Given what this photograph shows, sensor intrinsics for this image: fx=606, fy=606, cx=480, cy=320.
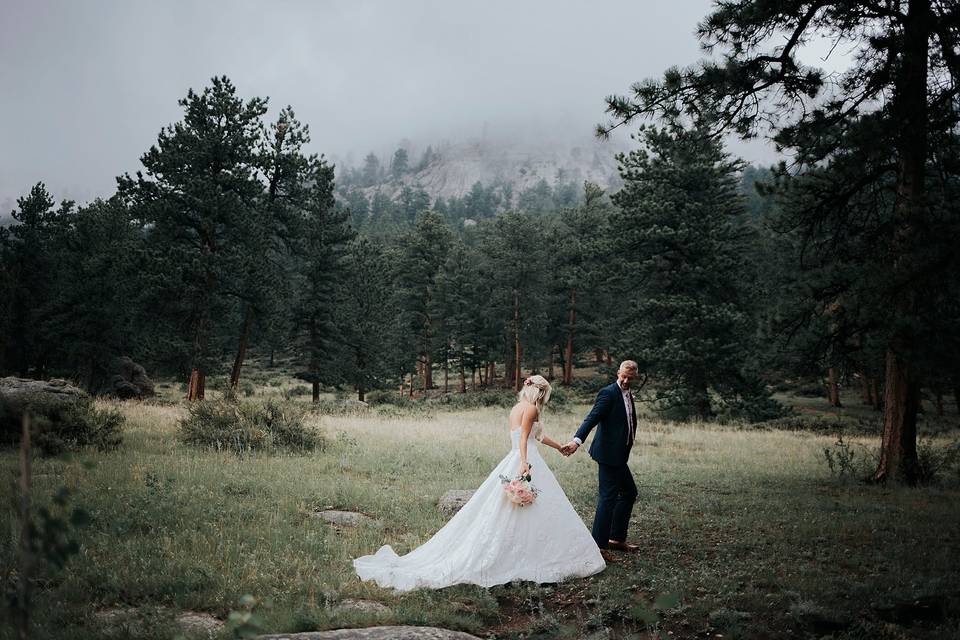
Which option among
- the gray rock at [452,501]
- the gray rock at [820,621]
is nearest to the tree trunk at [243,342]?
the gray rock at [452,501]

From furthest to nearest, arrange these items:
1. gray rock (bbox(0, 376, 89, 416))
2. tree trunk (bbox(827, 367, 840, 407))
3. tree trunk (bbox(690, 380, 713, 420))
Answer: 1. tree trunk (bbox(827, 367, 840, 407))
2. tree trunk (bbox(690, 380, 713, 420))
3. gray rock (bbox(0, 376, 89, 416))

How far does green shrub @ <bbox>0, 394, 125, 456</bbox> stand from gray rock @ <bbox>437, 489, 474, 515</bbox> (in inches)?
285

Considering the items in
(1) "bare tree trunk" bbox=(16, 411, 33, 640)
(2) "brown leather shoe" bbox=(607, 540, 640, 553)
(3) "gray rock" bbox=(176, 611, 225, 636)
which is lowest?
(2) "brown leather shoe" bbox=(607, 540, 640, 553)

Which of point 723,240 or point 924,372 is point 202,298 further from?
point 924,372

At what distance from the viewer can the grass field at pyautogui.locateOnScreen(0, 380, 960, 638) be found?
5.25m

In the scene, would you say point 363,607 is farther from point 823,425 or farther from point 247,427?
point 823,425

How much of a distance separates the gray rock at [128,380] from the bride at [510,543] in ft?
93.2

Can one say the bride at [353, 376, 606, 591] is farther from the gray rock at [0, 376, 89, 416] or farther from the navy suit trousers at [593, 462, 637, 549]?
the gray rock at [0, 376, 89, 416]

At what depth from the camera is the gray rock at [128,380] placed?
98.0ft

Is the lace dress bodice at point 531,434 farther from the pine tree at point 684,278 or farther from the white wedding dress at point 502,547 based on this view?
the pine tree at point 684,278

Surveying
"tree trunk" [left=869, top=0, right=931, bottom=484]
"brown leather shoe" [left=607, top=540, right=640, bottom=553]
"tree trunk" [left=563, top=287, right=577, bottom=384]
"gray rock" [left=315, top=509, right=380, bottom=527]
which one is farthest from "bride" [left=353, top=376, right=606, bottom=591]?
"tree trunk" [left=563, top=287, right=577, bottom=384]

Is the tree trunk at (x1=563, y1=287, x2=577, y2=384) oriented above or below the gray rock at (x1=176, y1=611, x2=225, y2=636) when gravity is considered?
above

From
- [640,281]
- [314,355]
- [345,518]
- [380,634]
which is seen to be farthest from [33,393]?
[640,281]

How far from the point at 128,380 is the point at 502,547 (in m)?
31.4
